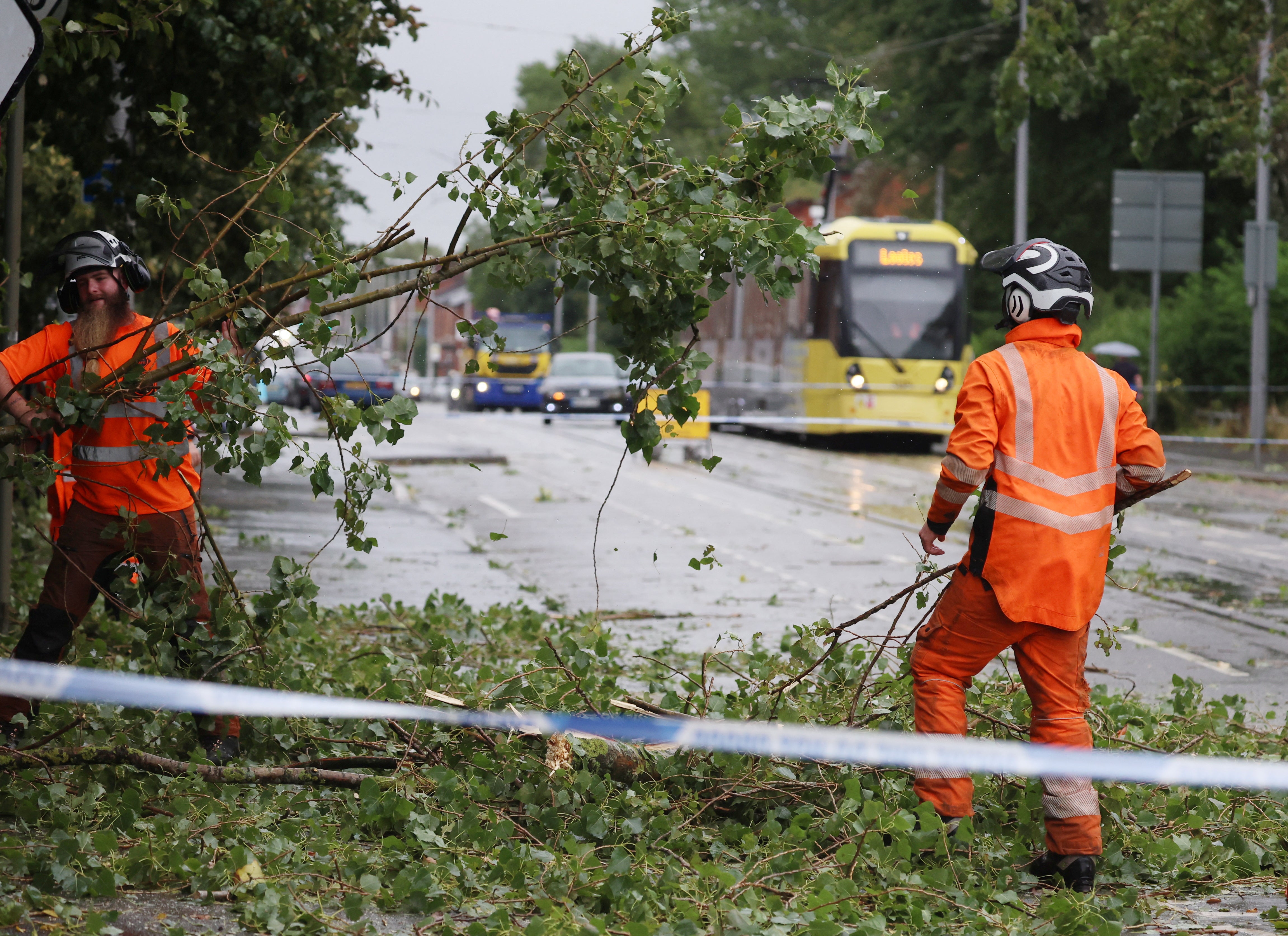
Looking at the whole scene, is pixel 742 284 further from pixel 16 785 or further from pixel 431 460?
pixel 431 460

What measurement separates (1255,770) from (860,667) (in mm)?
3028

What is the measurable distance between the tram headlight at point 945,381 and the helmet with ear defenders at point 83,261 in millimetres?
19097

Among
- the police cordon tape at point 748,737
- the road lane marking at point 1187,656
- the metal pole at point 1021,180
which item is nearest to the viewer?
the police cordon tape at point 748,737

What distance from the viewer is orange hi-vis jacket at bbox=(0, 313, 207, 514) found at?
16.7ft

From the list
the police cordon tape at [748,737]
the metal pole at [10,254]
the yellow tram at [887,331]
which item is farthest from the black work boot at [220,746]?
the yellow tram at [887,331]

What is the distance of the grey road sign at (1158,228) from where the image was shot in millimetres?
23297

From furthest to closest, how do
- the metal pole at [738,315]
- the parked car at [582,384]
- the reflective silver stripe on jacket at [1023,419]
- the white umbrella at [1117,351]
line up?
the parked car at [582,384], the metal pole at [738,315], the white umbrella at [1117,351], the reflective silver stripe on jacket at [1023,419]

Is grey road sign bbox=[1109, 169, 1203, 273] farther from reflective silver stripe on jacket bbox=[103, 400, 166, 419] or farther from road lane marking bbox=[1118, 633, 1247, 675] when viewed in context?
reflective silver stripe on jacket bbox=[103, 400, 166, 419]

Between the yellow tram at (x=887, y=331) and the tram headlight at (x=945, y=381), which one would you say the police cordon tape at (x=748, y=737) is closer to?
the yellow tram at (x=887, y=331)

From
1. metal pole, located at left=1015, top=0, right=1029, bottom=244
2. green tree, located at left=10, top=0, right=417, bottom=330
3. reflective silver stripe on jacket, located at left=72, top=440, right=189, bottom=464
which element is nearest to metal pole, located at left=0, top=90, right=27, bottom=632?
green tree, located at left=10, top=0, right=417, bottom=330

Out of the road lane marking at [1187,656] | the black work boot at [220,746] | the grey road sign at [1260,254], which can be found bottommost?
the road lane marking at [1187,656]

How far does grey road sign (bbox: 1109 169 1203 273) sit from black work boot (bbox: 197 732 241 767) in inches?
800

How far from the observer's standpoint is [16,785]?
452 cm

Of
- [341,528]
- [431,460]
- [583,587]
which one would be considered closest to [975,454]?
[341,528]
